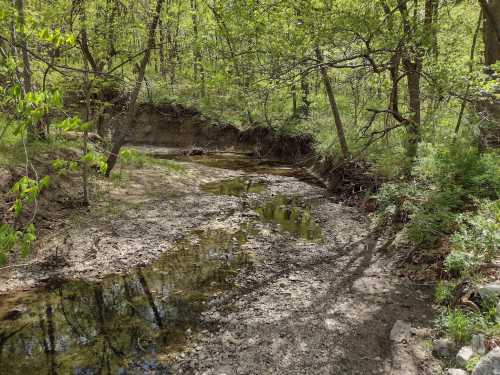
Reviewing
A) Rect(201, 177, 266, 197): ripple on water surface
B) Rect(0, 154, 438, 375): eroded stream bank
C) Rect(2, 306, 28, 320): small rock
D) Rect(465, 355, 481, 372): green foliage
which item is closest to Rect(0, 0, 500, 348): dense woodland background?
Rect(0, 154, 438, 375): eroded stream bank

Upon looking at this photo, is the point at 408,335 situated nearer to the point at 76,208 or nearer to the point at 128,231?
the point at 128,231

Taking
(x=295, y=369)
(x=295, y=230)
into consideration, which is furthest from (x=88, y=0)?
(x=295, y=369)

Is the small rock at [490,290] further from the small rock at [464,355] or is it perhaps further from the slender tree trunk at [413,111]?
the slender tree trunk at [413,111]

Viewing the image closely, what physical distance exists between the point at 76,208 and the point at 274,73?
695 cm

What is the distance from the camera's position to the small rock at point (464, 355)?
14.9ft

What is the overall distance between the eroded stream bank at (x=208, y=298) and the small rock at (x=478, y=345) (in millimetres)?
707

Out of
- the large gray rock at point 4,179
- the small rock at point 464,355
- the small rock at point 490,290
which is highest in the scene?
the large gray rock at point 4,179

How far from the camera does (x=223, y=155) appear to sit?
2403 cm

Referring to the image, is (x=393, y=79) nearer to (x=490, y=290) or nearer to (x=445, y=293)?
(x=445, y=293)

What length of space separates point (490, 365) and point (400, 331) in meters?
1.98

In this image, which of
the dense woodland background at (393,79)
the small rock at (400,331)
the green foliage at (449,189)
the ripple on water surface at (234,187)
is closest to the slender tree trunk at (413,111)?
the dense woodland background at (393,79)

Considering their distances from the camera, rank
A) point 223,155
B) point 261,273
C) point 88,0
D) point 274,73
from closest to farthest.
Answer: point 261,273 < point 274,73 < point 88,0 < point 223,155

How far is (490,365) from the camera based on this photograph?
12.8ft

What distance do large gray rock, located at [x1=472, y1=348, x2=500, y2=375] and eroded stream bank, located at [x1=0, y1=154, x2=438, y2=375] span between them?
3.54 ft
